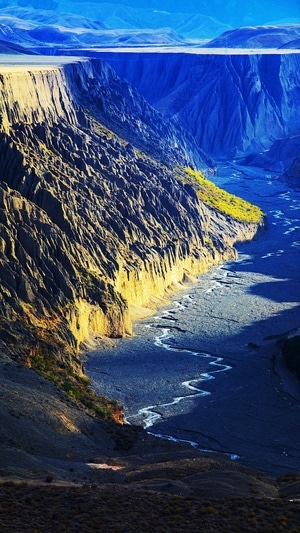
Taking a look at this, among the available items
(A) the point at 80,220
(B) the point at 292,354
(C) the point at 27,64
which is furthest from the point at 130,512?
(C) the point at 27,64

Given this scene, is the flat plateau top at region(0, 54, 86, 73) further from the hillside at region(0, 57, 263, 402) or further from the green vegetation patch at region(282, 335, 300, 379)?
the green vegetation patch at region(282, 335, 300, 379)

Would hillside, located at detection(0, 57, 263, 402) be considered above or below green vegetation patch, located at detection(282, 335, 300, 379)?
above

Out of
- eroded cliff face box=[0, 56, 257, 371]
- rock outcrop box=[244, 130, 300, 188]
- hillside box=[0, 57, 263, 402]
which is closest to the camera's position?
hillside box=[0, 57, 263, 402]

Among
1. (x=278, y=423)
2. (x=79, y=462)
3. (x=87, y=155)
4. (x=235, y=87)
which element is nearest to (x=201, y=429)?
(x=278, y=423)

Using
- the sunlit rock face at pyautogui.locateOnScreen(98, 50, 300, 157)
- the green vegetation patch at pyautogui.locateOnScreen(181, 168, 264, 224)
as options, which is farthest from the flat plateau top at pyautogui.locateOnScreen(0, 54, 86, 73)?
the sunlit rock face at pyautogui.locateOnScreen(98, 50, 300, 157)

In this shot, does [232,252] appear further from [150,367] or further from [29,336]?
[29,336]

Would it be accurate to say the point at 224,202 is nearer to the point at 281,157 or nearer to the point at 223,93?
the point at 281,157

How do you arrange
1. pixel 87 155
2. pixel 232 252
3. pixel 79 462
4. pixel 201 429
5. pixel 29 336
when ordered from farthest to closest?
pixel 232 252 < pixel 87 155 < pixel 29 336 < pixel 201 429 < pixel 79 462
